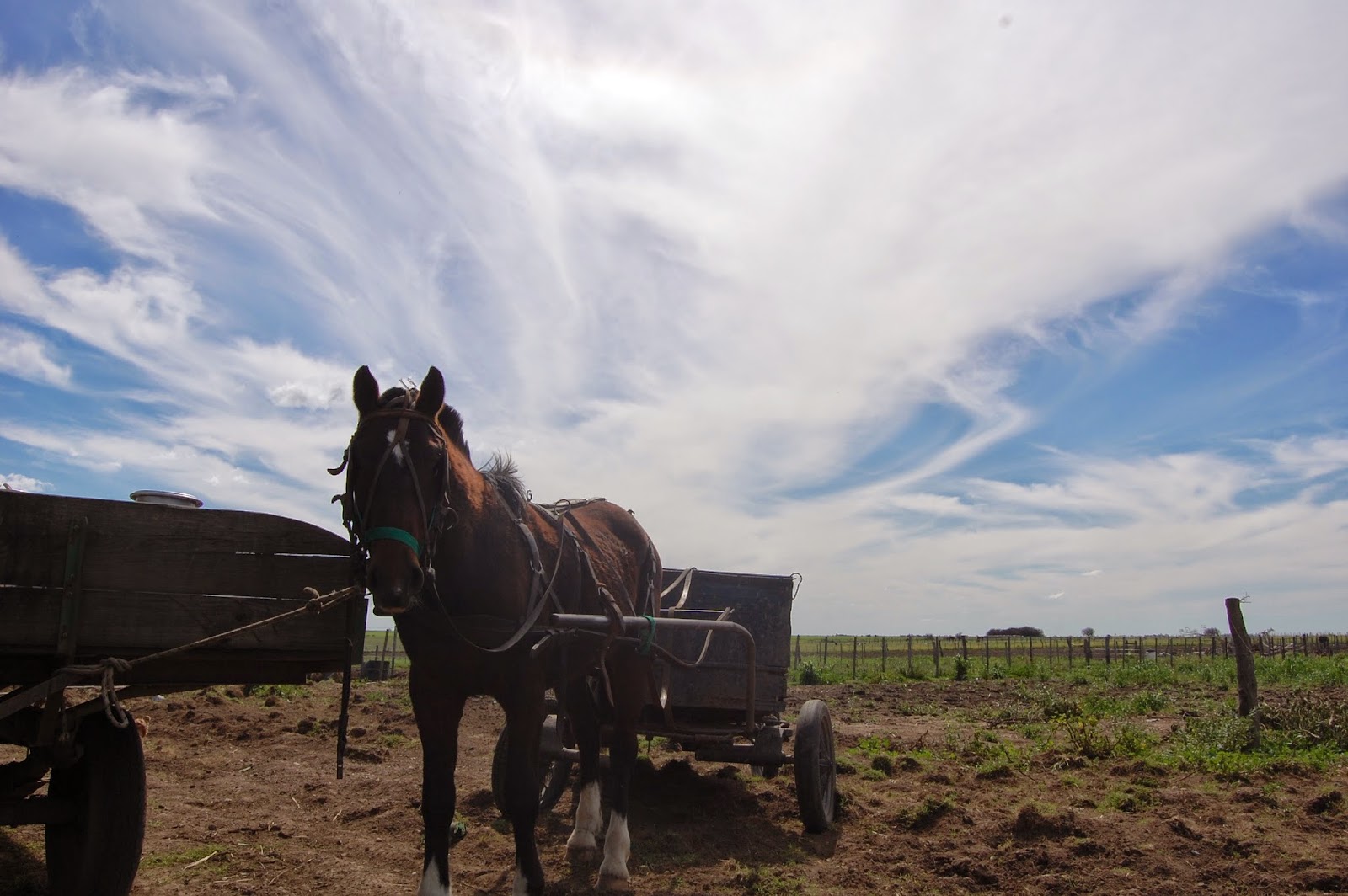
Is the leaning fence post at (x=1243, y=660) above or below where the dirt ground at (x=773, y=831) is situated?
above

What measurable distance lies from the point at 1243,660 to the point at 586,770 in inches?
372

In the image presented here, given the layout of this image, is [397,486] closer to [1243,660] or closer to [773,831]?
[773,831]

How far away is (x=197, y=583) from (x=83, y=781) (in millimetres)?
1229

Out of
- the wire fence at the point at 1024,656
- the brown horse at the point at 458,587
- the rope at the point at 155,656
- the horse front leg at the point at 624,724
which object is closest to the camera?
the rope at the point at 155,656

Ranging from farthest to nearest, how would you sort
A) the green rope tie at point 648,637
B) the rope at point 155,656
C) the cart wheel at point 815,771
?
the cart wheel at point 815,771, the green rope tie at point 648,637, the rope at point 155,656

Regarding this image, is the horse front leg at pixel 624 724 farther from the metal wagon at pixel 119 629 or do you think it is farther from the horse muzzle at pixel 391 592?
the horse muzzle at pixel 391 592

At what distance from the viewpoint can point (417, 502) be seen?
393 cm

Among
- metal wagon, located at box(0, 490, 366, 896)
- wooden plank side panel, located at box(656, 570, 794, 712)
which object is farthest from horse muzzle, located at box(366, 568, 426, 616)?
wooden plank side panel, located at box(656, 570, 794, 712)

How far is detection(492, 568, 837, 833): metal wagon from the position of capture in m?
6.75

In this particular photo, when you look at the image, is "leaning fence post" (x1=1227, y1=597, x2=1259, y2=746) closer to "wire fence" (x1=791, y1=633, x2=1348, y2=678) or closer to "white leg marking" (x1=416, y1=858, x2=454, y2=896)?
"white leg marking" (x1=416, y1=858, x2=454, y2=896)

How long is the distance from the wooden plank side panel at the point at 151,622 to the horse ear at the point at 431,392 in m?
1.07

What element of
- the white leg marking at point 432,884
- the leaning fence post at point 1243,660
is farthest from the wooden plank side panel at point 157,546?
the leaning fence post at point 1243,660

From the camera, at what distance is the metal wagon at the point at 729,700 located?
675 cm

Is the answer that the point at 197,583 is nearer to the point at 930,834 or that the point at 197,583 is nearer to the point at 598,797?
the point at 598,797
